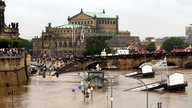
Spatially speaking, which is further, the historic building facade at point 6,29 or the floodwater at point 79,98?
the historic building facade at point 6,29

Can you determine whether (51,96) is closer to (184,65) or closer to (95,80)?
(95,80)

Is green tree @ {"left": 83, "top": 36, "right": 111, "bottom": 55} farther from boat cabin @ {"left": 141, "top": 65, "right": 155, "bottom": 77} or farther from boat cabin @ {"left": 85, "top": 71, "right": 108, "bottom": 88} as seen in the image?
boat cabin @ {"left": 85, "top": 71, "right": 108, "bottom": 88}

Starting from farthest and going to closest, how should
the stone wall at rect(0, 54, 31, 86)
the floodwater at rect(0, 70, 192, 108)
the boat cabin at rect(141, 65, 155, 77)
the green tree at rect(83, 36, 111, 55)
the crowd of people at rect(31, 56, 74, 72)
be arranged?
1. the green tree at rect(83, 36, 111, 55)
2. the crowd of people at rect(31, 56, 74, 72)
3. the boat cabin at rect(141, 65, 155, 77)
4. the stone wall at rect(0, 54, 31, 86)
5. the floodwater at rect(0, 70, 192, 108)

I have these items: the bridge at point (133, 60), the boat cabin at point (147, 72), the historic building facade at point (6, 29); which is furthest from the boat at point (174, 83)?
the bridge at point (133, 60)

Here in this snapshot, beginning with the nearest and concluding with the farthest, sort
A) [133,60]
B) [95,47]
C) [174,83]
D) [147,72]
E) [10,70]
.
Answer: [174,83] < [10,70] < [147,72] < [133,60] < [95,47]

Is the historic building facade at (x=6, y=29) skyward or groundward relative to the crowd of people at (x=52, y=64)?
skyward

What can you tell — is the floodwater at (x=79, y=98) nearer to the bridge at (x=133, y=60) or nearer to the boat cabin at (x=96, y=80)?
the boat cabin at (x=96, y=80)

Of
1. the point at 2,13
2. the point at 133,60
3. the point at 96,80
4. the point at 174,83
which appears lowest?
the point at 174,83

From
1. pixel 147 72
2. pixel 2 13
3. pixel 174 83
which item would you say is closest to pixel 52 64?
pixel 2 13

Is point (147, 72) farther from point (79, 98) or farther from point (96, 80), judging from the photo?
point (79, 98)

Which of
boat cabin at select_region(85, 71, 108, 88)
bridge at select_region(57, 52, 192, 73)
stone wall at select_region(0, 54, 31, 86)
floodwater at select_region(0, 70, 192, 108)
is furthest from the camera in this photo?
bridge at select_region(57, 52, 192, 73)

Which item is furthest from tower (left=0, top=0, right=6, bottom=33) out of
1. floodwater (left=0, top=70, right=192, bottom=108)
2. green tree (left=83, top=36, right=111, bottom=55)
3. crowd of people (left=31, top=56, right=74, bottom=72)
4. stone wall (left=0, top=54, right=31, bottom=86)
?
green tree (left=83, top=36, right=111, bottom=55)

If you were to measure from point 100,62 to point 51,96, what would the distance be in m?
74.3

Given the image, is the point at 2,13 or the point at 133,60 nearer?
the point at 2,13
